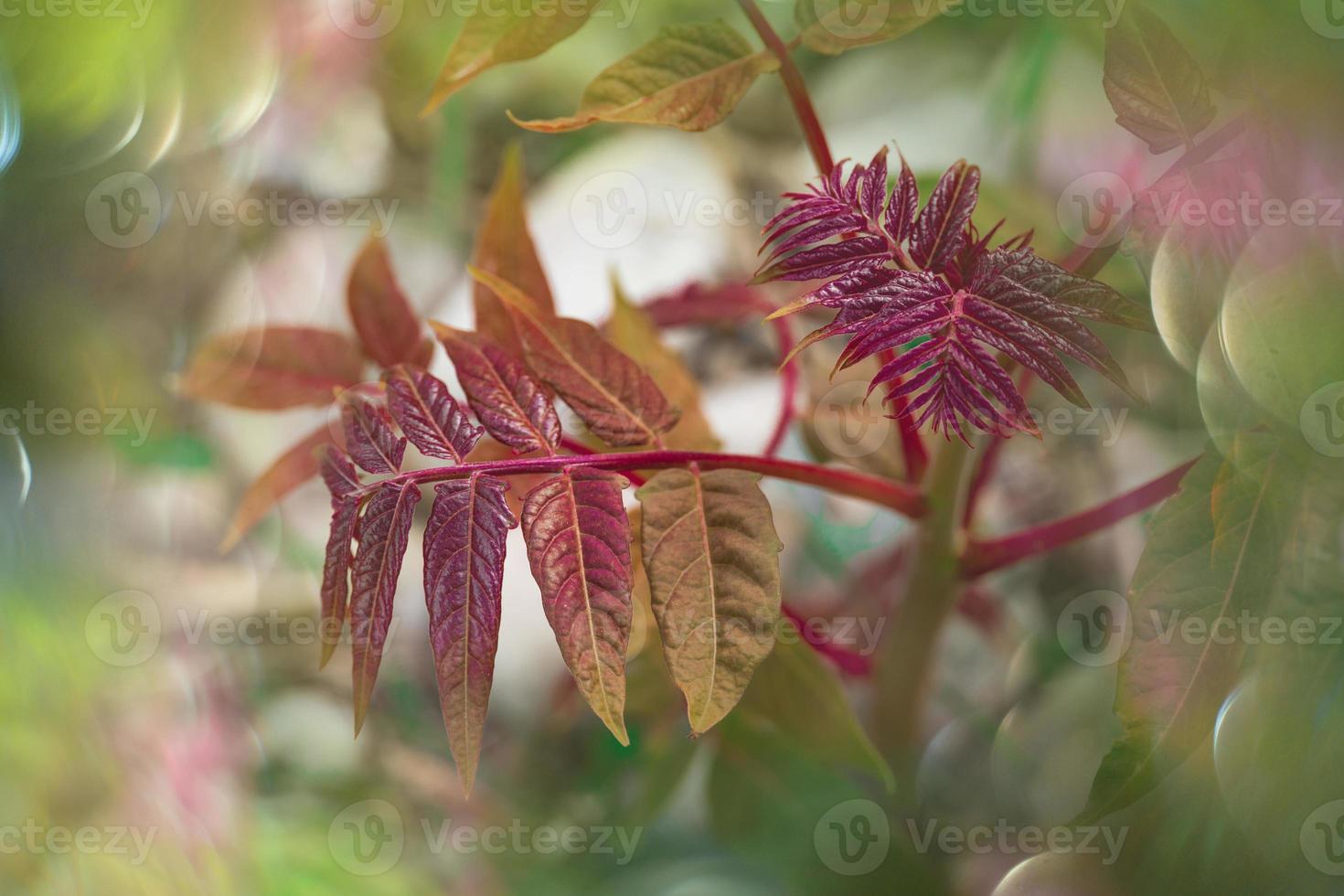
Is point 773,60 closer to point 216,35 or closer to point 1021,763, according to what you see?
point 1021,763

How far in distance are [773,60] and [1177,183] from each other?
0.14m

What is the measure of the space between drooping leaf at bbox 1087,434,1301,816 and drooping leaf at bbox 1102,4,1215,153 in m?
0.10

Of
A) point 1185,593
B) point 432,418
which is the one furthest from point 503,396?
point 1185,593

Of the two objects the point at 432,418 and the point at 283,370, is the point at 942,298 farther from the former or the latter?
the point at 283,370

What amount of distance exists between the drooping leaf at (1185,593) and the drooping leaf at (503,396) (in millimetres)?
196

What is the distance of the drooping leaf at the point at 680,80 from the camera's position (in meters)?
0.30

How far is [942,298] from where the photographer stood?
0.24m

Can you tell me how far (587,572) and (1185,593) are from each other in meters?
0.19

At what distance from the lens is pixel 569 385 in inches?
12.4

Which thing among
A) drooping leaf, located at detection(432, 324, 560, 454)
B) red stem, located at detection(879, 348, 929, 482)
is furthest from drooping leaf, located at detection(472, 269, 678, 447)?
red stem, located at detection(879, 348, 929, 482)

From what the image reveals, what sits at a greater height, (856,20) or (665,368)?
(856,20)

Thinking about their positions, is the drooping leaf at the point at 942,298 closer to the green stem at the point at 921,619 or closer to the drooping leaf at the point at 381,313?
the green stem at the point at 921,619

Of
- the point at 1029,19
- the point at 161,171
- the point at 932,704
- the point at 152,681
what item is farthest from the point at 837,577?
the point at 161,171

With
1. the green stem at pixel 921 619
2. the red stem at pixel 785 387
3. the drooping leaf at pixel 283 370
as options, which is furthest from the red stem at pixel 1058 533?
the drooping leaf at pixel 283 370
